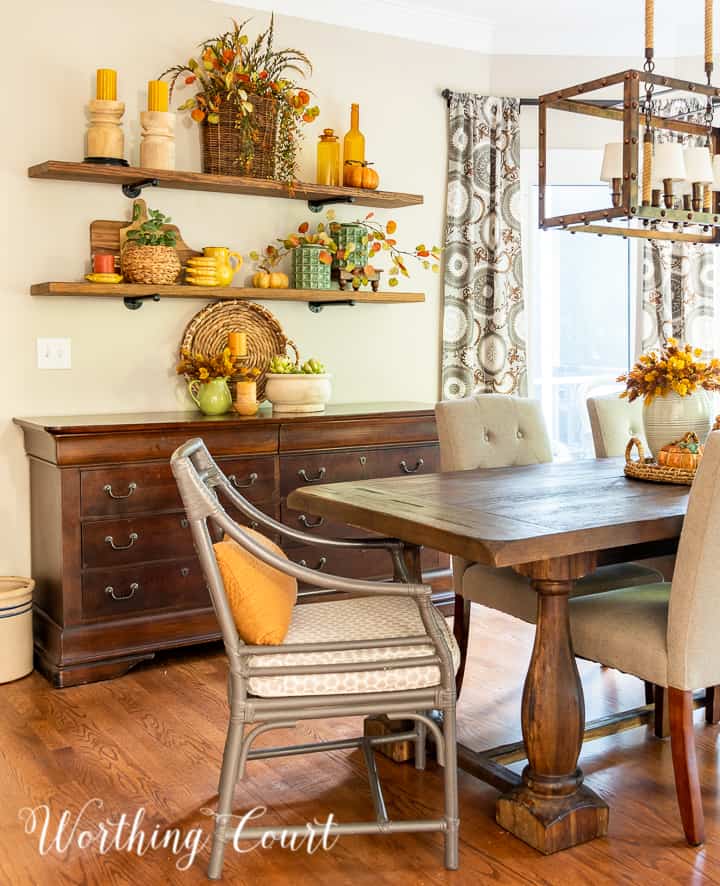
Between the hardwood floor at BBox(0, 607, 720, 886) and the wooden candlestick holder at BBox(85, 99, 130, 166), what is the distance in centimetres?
191

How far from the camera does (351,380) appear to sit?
15.5ft

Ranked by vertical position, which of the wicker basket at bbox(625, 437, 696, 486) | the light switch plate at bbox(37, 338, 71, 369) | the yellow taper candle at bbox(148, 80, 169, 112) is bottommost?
the wicker basket at bbox(625, 437, 696, 486)

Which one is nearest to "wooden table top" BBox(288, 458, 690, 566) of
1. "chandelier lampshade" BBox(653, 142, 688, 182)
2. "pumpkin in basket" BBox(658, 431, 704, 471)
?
"pumpkin in basket" BBox(658, 431, 704, 471)

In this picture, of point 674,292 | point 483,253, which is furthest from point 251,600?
point 674,292

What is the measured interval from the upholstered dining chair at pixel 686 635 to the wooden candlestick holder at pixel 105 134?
8.27 ft

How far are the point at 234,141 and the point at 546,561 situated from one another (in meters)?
2.51

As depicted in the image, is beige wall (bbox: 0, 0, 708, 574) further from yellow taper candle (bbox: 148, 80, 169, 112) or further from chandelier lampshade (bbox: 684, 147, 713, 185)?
chandelier lampshade (bbox: 684, 147, 713, 185)

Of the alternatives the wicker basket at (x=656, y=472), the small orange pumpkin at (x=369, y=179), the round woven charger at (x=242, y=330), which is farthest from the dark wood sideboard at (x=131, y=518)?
the wicker basket at (x=656, y=472)

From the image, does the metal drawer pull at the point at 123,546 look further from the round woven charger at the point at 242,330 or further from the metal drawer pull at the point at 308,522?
the round woven charger at the point at 242,330

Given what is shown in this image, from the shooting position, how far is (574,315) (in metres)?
5.38

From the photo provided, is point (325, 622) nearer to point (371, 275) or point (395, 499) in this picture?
point (395, 499)

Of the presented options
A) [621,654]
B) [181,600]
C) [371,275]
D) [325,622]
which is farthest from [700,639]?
[371,275]

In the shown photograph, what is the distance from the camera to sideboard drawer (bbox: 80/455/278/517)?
141 inches

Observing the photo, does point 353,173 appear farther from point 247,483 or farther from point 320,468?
point 247,483
